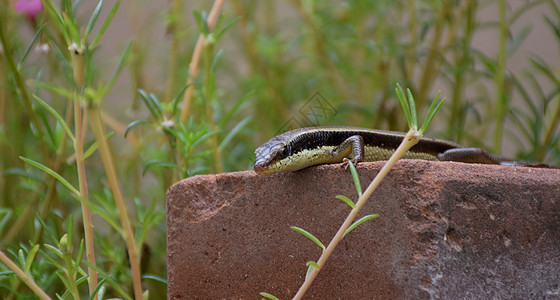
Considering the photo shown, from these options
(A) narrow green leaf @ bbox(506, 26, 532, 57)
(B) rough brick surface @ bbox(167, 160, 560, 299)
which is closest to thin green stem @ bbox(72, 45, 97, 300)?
(B) rough brick surface @ bbox(167, 160, 560, 299)

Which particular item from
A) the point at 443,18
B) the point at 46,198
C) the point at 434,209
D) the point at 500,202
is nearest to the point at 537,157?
the point at 443,18

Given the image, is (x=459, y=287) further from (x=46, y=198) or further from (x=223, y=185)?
(x=46, y=198)

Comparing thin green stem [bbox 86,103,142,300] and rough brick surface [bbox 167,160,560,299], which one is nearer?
thin green stem [bbox 86,103,142,300]

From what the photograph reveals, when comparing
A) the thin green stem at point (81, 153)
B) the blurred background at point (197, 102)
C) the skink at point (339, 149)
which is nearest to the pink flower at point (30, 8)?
the blurred background at point (197, 102)

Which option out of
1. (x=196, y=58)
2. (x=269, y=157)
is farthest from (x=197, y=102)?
(x=269, y=157)

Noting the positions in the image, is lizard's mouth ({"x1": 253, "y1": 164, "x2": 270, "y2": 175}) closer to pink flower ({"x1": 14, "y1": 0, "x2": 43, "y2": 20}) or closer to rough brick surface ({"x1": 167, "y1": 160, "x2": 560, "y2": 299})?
rough brick surface ({"x1": 167, "y1": 160, "x2": 560, "y2": 299})

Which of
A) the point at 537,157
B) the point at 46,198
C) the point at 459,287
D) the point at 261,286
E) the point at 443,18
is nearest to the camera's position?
the point at 459,287

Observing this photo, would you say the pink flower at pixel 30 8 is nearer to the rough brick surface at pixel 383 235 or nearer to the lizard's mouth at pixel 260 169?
the rough brick surface at pixel 383 235
